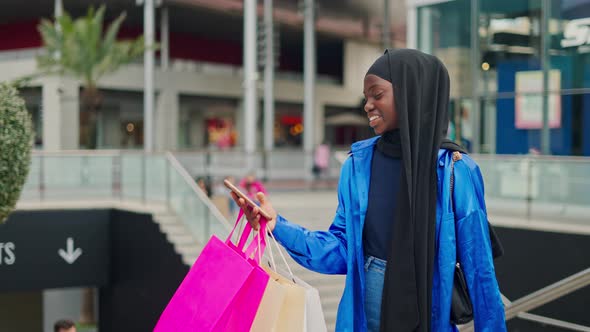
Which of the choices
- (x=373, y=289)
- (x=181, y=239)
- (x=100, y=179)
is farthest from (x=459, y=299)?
(x=100, y=179)

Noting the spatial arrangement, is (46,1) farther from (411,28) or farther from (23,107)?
(23,107)

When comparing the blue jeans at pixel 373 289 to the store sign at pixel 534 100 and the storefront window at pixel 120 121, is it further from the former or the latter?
the storefront window at pixel 120 121

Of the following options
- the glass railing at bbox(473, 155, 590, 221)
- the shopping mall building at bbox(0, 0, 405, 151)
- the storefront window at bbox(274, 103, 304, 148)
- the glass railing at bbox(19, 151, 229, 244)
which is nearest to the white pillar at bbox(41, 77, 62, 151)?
the shopping mall building at bbox(0, 0, 405, 151)

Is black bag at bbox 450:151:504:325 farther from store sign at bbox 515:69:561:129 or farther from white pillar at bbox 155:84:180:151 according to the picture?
white pillar at bbox 155:84:180:151

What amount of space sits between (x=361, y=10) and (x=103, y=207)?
20486mm

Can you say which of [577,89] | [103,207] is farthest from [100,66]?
[577,89]

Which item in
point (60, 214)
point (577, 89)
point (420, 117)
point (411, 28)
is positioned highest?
point (411, 28)

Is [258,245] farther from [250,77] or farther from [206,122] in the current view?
[206,122]

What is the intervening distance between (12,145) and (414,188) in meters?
8.41

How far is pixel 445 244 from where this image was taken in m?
2.12

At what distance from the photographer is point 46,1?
91.1 feet

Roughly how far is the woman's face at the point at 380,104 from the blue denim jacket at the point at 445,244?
0.13 m

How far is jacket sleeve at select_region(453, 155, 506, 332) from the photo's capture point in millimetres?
2123

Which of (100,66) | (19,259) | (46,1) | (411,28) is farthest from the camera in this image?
(46,1)
